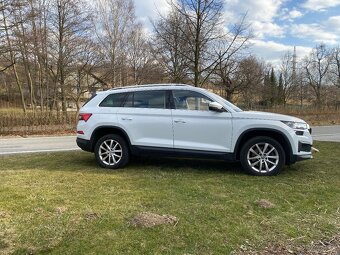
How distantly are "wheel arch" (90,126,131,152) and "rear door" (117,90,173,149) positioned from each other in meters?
0.10

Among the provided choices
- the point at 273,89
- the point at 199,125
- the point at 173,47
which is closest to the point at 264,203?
the point at 199,125

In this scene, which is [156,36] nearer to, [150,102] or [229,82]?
[229,82]

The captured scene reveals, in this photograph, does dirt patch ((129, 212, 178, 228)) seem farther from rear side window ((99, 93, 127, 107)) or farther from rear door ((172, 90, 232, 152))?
rear side window ((99, 93, 127, 107))

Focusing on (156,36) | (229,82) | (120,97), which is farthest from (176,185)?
(229,82)

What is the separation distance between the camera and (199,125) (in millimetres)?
6621

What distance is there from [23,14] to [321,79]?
54.0 m

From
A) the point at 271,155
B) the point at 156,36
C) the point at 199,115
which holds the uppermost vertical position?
the point at 156,36

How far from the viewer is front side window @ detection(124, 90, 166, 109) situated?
6.96 m

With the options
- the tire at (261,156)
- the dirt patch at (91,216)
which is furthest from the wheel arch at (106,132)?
the dirt patch at (91,216)

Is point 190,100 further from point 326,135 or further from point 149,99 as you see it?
point 326,135

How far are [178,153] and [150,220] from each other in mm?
2841

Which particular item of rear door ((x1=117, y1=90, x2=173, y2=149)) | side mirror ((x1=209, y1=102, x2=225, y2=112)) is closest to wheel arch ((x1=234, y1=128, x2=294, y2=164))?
side mirror ((x1=209, y1=102, x2=225, y2=112))

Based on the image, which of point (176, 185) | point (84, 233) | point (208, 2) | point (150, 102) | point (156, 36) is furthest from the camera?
point (156, 36)

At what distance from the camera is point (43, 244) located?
134 inches
